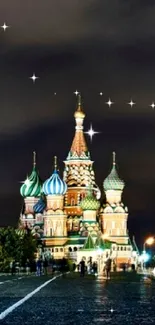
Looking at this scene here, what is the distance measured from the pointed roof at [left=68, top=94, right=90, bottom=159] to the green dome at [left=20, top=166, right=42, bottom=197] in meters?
8.70

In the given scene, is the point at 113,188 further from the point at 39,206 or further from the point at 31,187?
the point at 31,187

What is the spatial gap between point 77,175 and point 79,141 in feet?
24.8

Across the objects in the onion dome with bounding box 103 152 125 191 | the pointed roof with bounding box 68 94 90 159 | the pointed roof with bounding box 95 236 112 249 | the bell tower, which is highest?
the pointed roof with bounding box 68 94 90 159

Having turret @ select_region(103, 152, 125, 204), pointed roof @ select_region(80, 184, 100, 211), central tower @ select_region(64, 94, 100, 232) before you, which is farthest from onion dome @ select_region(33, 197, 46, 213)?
pointed roof @ select_region(80, 184, 100, 211)

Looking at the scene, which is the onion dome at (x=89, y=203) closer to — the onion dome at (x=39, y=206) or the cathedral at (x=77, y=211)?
the cathedral at (x=77, y=211)

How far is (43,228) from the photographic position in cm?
14888

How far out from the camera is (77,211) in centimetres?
14738

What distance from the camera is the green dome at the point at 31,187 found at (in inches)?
6137

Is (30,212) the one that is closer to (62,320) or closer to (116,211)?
(116,211)

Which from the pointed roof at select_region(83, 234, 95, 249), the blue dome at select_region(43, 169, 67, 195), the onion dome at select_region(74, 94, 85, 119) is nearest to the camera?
the pointed roof at select_region(83, 234, 95, 249)

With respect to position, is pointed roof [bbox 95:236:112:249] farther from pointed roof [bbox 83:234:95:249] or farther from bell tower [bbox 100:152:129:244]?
bell tower [bbox 100:152:129:244]

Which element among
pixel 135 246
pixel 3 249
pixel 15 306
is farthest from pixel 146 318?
pixel 135 246

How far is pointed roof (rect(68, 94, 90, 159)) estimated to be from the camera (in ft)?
499

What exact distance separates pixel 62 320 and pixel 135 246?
15608cm
